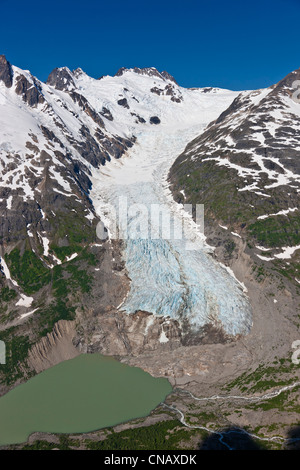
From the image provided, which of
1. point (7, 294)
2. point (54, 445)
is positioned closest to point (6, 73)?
point (7, 294)

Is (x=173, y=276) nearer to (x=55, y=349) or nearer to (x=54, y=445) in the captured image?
(x=55, y=349)

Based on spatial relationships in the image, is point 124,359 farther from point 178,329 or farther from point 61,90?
point 61,90

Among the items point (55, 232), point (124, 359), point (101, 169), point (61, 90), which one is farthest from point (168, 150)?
point (124, 359)

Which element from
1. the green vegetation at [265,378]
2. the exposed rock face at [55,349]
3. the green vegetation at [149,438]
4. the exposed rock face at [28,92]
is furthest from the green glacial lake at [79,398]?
the exposed rock face at [28,92]

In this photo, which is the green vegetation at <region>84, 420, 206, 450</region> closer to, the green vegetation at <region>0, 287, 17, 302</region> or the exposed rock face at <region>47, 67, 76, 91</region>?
the green vegetation at <region>0, 287, 17, 302</region>

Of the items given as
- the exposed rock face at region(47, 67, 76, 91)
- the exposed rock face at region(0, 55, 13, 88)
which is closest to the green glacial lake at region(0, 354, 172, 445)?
the exposed rock face at region(0, 55, 13, 88)

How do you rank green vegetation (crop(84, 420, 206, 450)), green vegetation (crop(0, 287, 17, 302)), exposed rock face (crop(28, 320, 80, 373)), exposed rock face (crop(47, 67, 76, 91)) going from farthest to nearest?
1. exposed rock face (crop(47, 67, 76, 91))
2. green vegetation (crop(0, 287, 17, 302))
3. exposed rock face (crop(28, 320, 80, 373))
4. green vegetation (crop(84, 420, 206, 450))

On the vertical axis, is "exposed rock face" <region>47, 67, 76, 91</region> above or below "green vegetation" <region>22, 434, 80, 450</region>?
above
